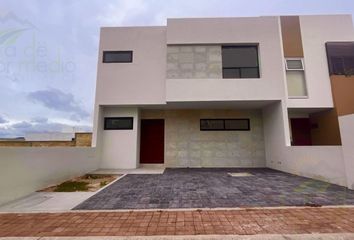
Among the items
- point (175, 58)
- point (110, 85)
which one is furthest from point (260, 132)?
point (110, 85)

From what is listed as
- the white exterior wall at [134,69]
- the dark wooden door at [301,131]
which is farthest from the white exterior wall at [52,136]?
the dark wooden door at [301,131]

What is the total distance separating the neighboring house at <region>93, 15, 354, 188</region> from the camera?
28.6 feet

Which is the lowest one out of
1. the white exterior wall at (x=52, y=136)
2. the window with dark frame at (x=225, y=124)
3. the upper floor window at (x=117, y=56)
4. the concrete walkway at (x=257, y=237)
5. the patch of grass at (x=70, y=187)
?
the concrete walkway at (x=257, y=237)

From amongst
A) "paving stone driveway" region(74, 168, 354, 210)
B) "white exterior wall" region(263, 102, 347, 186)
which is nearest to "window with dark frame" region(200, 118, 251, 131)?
"white exterior wall" region(263, 102, 347, 186)

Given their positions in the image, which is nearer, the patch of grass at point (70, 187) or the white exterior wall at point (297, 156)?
the patch of grass at point (70, 187)

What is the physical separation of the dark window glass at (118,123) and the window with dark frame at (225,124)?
12.6 feet

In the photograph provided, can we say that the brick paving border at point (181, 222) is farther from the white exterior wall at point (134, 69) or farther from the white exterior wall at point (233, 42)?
the white exterior wall at point (134, 69)

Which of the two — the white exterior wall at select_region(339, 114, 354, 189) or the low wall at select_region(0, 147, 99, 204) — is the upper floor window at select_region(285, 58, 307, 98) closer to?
the white exterior wall at select_region(339, 114, 354, 189)

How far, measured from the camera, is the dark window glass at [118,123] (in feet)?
31.7

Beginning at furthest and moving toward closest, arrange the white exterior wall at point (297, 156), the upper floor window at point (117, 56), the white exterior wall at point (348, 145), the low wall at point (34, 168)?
1. the upper floor window at point (117, 56)
2. the white exterior wall at point (297, 156)
3. the white exterior wall at point (348, 145)
4. the low wall at point (34, 168)

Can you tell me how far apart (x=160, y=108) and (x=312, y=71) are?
7.63 meters

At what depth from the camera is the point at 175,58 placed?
359 inches

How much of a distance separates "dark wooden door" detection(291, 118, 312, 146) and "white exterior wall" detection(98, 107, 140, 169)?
8.39m

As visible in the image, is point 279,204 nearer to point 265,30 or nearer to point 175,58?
point 175,58
